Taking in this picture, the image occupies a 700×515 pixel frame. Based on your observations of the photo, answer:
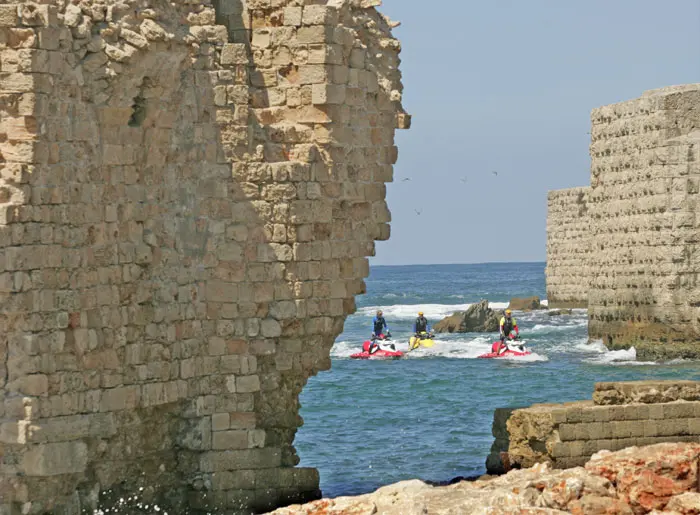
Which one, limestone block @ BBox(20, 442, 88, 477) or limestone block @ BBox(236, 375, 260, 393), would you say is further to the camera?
limestone block @ BBox(236, 375, 260, 393)

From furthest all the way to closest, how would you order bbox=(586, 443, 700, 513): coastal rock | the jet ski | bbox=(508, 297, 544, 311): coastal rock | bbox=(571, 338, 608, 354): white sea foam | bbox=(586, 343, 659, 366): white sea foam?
bbox=(508, 297, 544, 311): coastal rock → the jet ski → bbox=(571, 338, 608, 354): white sea foam → bbox=(586, 343, 659, 366): white sea foam → bbox=(586, 443, 700, 513): coastal rock

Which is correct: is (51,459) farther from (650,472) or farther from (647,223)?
(647,223)

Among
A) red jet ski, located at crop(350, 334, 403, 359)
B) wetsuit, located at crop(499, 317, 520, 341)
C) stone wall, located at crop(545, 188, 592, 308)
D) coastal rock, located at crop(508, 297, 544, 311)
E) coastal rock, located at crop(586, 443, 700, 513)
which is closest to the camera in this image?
coastal rock, located at crop(586, 443, 700, 513)

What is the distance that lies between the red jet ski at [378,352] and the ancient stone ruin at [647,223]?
20.0ft

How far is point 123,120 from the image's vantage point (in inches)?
591

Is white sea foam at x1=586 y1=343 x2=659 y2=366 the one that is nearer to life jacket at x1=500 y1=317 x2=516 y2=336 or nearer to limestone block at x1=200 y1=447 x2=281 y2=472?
life jacket at x1=500 y1=317 x2=516 y2=336

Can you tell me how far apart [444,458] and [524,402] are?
26.5 ft

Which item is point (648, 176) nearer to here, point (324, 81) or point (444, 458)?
point (444, 458)

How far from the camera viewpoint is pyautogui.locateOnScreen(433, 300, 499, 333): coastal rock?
52.8 metres

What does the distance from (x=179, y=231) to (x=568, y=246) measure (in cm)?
3617

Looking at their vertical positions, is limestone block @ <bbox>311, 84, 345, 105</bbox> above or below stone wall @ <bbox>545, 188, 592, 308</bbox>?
above

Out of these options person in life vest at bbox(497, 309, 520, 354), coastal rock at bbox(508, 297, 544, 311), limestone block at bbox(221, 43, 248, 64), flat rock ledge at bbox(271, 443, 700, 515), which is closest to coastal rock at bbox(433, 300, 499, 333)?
coastal rock at bbox(508, 297, 544, 311)

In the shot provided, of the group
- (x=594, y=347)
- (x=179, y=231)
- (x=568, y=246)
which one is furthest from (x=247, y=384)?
(x=568, y=246)

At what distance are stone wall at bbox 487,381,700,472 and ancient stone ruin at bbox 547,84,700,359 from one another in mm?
16293
